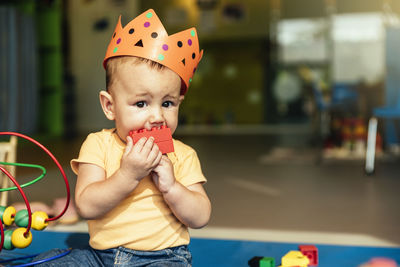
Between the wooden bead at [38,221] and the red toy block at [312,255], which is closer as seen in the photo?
the wooden bead at [38,221]

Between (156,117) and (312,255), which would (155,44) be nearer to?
(156,117)

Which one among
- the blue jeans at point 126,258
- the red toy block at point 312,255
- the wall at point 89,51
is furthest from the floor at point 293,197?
the wall at point 89,51

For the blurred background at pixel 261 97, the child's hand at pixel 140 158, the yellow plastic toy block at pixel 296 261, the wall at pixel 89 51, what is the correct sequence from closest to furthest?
1. the child's hand at pixel 140 158
2. the yellow plastic toy block at pixel 296 261
3. the blurred background at pixel 261 97
4. the wall at pixel 89 51

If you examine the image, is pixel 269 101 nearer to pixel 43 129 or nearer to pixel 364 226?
pixel 43 129

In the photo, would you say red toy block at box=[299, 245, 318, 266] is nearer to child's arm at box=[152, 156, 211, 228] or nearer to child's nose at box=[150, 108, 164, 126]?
child's arm at box=[152, 156, 211, 228]

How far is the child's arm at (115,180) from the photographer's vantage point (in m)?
0.83

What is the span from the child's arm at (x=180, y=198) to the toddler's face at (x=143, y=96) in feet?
0.26

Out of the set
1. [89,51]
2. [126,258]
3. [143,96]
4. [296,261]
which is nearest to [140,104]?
[143,96]

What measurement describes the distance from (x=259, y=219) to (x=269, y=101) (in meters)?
6.68

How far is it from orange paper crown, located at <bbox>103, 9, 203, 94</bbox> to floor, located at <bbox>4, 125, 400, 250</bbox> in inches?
31.2

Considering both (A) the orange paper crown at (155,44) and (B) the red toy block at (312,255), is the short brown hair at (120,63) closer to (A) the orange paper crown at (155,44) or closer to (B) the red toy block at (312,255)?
(A) the orange paper crown at (155,44)

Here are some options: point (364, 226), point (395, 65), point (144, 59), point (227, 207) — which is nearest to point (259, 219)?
point (227, 207)

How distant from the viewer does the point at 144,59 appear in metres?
0.88

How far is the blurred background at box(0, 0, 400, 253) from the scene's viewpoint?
2.19 m
